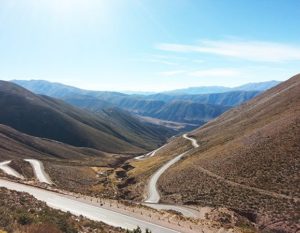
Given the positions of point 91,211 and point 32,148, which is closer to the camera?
point 91,211

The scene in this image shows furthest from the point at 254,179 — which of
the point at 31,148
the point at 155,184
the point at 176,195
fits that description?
the point at 31,148

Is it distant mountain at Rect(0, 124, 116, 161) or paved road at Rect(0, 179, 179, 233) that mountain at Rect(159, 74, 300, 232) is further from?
distant mountain at Rect(0, 124, 116, 161)

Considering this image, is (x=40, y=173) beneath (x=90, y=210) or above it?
beneath

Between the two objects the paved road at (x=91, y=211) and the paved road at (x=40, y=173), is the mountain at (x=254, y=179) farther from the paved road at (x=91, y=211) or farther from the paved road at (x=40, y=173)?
the paved road at (x=40, y=173)

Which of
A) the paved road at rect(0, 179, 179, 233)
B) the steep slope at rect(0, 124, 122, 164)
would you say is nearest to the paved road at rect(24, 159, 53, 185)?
the steep slope at rect(0, 124, 122, 164)

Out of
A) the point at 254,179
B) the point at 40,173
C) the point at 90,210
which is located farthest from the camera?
the point at 40,173

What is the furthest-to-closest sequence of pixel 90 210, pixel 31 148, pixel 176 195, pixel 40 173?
pixel 31 148, pixel 40 173, pixel 176 195, pixel 90 210

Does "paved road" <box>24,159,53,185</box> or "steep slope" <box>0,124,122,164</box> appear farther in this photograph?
"steep slope" <box>0,124,122,164</box>

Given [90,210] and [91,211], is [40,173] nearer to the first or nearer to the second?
[90,210]

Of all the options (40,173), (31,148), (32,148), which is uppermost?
(40,173)
